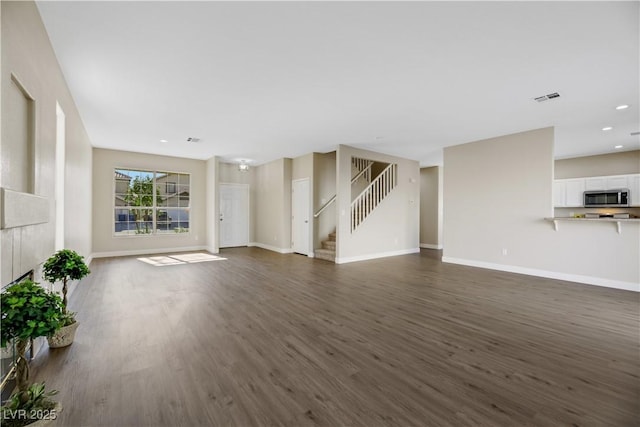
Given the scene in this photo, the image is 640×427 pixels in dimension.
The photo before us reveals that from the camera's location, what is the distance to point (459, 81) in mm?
3396

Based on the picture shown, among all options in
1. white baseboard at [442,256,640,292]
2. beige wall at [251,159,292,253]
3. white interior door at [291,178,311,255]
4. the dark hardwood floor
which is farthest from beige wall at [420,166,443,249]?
the dark hardwood floor

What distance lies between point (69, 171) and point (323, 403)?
4412 mm

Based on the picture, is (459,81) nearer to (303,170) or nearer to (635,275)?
(635,275)

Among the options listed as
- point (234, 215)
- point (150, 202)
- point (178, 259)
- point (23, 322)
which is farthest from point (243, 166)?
point (23, 322)

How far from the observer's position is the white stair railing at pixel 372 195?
7129 mm

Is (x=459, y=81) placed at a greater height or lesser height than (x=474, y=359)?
greater

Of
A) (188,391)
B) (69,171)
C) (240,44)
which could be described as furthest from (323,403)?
(69,171)

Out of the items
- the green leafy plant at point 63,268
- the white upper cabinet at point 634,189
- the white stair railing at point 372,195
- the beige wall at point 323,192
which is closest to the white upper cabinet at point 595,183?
the white upper cabinet at point 634,189

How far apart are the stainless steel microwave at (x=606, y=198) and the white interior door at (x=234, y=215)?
952cm

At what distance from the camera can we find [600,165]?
7301 millimetres

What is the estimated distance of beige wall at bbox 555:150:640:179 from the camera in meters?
6.83

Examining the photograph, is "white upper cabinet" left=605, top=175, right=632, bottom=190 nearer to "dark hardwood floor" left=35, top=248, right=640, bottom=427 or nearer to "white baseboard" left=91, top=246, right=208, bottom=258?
"dark hardwood floor" left=35, top=248, right=640, bottom=427

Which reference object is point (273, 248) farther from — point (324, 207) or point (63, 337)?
point (63, 337)

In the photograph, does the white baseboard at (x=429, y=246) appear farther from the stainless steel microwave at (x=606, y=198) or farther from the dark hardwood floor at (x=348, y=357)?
the dark hardwood floor at (x=348, y=357)
